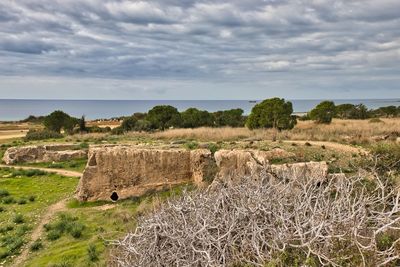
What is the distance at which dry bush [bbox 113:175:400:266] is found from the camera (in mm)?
4805

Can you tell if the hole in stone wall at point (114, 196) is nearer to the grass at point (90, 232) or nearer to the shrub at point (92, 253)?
the grass at point (90, 232)

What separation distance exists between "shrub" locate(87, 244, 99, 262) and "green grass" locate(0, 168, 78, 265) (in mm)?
2395

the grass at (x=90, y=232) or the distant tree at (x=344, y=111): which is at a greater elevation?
the distant tree at (x=344, y=111)

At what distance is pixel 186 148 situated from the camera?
18.6m

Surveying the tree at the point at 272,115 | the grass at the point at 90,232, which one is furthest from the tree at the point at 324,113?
the grass at the point at 90,232

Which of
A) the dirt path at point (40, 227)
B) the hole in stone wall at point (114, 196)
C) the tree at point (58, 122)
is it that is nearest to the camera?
the dirt path at point (40, 227)

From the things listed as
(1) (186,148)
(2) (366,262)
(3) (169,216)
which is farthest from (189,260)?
(1) (186,148)

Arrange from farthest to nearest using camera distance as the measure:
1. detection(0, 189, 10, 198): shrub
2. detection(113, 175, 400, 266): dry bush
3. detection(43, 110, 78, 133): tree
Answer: detection(43, 110, 78, 133): tree
detection(0, 189, 10, 198): shrub
detection(113, 175, 400, 266): dry bush

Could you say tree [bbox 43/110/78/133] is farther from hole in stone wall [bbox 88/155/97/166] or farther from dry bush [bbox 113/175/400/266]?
dry bush [bbox 113/175/400/266]

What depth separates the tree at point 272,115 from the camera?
31.9 meters

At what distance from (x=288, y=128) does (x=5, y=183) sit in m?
19.7

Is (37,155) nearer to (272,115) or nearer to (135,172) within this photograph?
(135,172)

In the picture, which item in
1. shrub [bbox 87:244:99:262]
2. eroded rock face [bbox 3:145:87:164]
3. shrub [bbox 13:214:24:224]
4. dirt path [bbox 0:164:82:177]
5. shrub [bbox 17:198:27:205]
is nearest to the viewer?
shrub [bbox 87:244:99:262]

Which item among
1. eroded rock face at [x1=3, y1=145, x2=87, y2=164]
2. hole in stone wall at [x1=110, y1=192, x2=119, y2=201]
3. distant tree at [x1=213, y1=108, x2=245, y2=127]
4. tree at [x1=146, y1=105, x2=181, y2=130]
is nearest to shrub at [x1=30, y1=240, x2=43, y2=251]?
hole in stone wall at [x1=110, y1=192, x2=119, y2=201]
